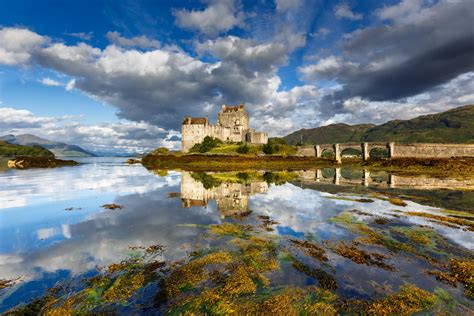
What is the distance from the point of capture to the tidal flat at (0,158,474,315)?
27.7 ft

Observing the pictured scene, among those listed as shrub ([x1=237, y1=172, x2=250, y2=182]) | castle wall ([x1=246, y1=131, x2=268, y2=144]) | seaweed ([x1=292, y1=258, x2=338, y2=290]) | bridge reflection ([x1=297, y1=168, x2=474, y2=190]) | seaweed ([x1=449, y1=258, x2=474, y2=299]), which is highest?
castle wall ([x1=246, y1=131, x2=268, y2=144])

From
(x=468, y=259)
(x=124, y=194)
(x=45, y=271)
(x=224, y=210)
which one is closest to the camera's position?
(x=45, y=271)

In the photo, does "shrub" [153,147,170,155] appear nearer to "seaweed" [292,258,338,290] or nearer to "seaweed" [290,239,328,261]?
"seaweed" [290,239,328,261]

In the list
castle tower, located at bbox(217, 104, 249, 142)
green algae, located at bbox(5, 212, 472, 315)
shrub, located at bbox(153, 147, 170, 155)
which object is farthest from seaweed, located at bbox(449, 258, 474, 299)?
shrub, located at bbox(153, 147, 170, 155)

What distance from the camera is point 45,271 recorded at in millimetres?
10648

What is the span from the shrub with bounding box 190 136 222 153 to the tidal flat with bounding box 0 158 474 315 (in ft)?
268

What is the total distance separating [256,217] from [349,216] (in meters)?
8.00

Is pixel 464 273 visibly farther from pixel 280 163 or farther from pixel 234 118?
pixel 234 118

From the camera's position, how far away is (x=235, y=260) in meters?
12.0

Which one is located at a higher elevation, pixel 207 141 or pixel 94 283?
pixel 207 141

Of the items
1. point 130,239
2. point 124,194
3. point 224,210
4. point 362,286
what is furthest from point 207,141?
point 362,286

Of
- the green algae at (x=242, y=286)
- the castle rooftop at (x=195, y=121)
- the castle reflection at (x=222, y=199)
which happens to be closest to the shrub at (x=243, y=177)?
the castle reflection at (x=222, y=199)

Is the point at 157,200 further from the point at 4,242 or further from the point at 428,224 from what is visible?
the point at 428,224

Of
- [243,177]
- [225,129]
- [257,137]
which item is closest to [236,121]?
[225,129]
